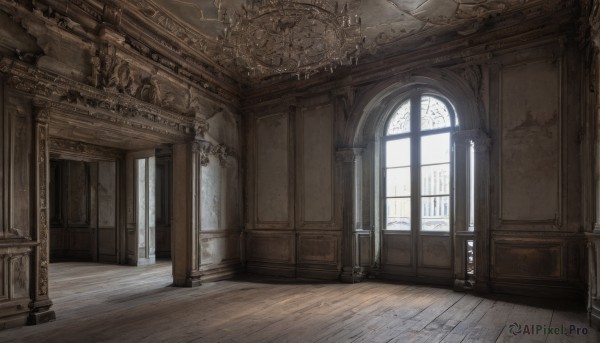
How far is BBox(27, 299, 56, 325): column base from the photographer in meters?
4.14

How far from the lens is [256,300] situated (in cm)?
524

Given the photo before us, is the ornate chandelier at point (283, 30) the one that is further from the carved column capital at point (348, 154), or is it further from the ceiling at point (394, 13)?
the carved column capital at point (348, 154)

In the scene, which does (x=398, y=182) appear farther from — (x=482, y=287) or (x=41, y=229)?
(x=41, y=229)

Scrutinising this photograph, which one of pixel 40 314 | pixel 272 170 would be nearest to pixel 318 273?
pixel 272 170

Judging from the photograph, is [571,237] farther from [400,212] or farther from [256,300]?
[256,300]

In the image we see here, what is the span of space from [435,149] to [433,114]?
23.0 inches

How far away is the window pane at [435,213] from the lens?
6.21 meters

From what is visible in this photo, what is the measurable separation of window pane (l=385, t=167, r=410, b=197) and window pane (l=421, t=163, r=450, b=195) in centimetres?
28

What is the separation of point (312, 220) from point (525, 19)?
4406 millimetres

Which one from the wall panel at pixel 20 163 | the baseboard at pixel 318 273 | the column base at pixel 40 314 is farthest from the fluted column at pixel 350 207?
the wall panel at pixel 20 163

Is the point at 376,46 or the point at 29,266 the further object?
the point at 376,46

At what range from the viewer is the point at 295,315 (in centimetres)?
447

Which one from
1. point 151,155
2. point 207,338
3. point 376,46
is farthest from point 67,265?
point 376,46

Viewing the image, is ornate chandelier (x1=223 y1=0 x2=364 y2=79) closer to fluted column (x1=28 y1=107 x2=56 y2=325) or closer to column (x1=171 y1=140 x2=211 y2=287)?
fluted column (x1=28 y1=107 x2=56 y2=325)
